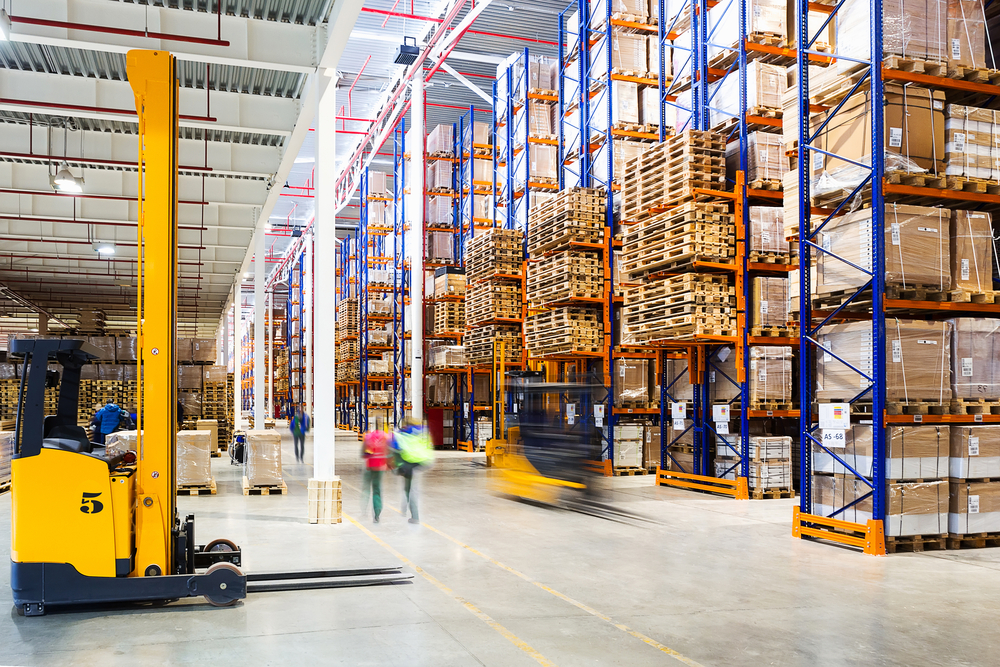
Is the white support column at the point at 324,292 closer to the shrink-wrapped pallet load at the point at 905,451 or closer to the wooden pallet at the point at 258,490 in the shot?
the wooden pallet at the point at 258,490

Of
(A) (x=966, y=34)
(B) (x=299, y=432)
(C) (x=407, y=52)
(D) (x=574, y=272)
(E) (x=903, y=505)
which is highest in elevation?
(C) (x=407, y=52)

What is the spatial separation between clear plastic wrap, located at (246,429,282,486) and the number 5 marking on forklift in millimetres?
7766

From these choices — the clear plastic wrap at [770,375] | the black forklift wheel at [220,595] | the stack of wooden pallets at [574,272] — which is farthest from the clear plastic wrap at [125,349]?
the black forklift wheel at [220,595]

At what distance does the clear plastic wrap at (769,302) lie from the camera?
40.3 ft

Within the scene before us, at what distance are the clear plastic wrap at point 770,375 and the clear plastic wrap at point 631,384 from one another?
11.8 feet

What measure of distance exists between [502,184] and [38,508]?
1814 cm

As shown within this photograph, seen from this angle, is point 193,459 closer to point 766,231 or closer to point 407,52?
point 766,231

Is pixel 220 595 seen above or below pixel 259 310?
below

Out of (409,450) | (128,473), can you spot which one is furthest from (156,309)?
(409,450)

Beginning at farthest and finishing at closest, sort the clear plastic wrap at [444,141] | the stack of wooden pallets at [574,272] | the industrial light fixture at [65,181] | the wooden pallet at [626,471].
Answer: the clear plastic wrap at [444,141] < the wooden pallet at [626,471] < the stack of wooden pallets at [574,272] < the industrial light fixture at [65,181]

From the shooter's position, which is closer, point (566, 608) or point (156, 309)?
point (156, 309)

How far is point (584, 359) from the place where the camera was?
17.0m

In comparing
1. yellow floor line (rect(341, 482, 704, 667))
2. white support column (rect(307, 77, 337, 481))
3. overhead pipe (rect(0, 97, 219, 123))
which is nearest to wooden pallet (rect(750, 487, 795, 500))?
yellow floor line (rect(341, 482, 704, 667))

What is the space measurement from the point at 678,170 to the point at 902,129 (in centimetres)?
416
